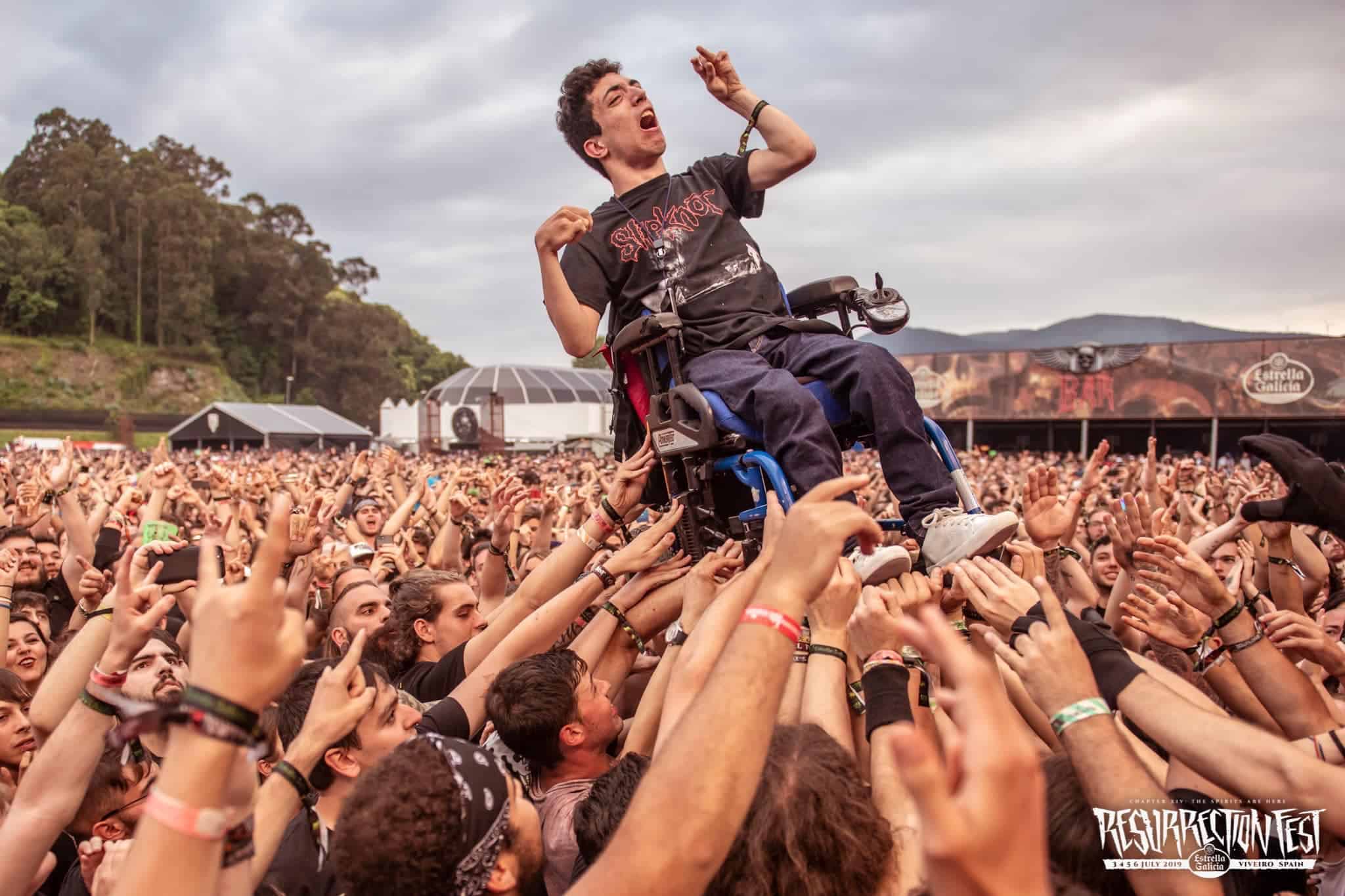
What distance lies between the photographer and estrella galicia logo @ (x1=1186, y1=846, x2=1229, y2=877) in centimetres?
206

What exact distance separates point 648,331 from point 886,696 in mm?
2185

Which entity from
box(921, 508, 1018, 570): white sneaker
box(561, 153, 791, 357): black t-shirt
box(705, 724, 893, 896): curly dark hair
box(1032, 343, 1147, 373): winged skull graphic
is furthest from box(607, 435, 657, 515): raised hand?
box(1032, 343, 1147, 373): winged skull graphic

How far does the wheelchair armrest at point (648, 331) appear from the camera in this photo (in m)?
4.21

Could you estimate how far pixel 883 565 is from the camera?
3.29 metres

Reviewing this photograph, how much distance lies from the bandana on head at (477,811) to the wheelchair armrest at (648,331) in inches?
92.6

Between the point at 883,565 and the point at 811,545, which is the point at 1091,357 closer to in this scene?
the point at 883,565

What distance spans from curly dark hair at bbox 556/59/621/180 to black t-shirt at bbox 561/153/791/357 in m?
0.40

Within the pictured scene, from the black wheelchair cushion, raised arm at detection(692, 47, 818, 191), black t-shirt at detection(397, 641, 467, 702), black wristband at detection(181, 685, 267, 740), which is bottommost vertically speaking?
black t-shirt at detection(397, 641, 467, 702)

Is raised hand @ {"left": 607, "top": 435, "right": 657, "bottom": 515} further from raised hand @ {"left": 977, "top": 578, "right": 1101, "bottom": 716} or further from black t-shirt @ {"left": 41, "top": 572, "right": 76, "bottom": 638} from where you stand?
black t-shirt @ {"left": 41, "top": 572, "right": 76, "bottom": 638}

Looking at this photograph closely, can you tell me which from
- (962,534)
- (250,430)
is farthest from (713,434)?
(250,430)

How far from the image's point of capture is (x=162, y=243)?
251 ft

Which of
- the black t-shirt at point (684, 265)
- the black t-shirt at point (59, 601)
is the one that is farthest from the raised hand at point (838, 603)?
the black t-shirt at point (59, 601)

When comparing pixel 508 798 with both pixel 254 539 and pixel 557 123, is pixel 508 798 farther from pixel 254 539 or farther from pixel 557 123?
pixel 254 539

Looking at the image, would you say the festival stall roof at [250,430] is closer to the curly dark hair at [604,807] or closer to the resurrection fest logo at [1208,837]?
the curly dark hair at [604,807]
